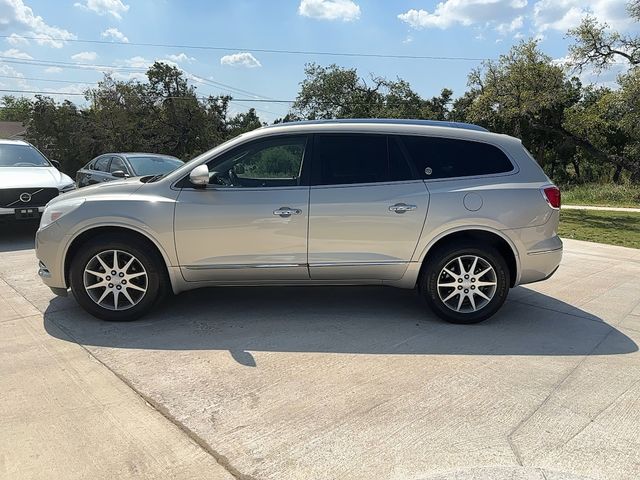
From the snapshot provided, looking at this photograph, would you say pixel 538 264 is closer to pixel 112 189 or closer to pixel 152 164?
pixel 112 189

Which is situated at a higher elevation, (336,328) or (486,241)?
(486,241)

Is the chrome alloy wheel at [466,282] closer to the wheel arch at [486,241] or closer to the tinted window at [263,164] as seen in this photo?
the wheel arch at [486,241]

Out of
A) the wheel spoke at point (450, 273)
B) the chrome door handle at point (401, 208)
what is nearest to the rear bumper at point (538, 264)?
the wheel spoke at point (450, 273)

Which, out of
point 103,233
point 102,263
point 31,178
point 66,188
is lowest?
point 102,263

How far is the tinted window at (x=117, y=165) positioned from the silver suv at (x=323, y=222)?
19.5ft

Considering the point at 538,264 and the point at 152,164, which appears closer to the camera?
the point at 538,264

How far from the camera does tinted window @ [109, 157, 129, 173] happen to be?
10.4m

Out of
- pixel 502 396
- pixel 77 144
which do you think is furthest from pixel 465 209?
pixel 77 144

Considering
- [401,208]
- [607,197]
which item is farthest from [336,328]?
[607,197]

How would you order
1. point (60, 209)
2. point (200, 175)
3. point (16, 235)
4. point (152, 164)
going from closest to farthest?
point (200, 175) < point (60, 209) < point (16, 235) < point (152, 164)

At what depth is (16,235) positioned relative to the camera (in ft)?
30.1

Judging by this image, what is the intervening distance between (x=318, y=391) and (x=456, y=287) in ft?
6.15

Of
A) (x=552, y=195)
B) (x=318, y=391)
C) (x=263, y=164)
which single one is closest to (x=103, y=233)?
(x=263, y=164)

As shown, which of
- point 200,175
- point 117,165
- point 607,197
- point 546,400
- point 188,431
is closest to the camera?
point 188,431
